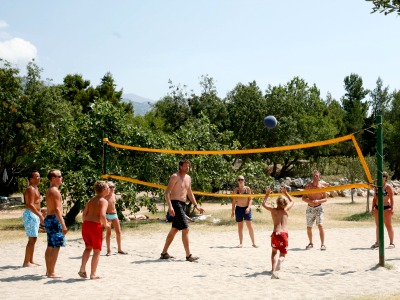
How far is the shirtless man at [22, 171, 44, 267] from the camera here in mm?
8758

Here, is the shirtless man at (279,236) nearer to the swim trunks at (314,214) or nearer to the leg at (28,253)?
the swim trunks at (314,214)

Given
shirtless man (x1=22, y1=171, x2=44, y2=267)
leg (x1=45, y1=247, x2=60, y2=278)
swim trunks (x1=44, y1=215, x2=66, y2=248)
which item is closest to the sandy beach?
leg (x1=45, y1=247, x2=60, y2=278)

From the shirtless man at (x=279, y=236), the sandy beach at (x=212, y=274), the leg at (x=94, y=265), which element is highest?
the shirtless man at (x=279, y=236)

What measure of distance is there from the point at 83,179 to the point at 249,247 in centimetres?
609

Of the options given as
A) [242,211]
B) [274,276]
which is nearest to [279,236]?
[274,276]

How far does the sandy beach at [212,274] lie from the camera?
7.09m

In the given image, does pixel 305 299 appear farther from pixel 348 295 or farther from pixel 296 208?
pixel 296 208

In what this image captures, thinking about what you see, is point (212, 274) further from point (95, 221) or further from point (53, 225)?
point (53, 225)

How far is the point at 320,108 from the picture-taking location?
53.8m

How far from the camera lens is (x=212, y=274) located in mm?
8461

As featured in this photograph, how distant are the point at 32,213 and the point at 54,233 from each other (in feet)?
4.46

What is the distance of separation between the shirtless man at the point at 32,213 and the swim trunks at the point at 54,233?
74cm

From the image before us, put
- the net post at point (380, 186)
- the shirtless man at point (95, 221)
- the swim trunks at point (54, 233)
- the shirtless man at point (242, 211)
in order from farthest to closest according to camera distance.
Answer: the shirtless man at point (242, 211)
the net post at point (380, 186)
the swim trunks at point (54, 233)
the shirtless man at point (95, 221)

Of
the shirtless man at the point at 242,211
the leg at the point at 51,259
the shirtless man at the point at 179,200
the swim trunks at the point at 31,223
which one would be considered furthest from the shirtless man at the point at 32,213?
the shirtless man at the point at 242,211
